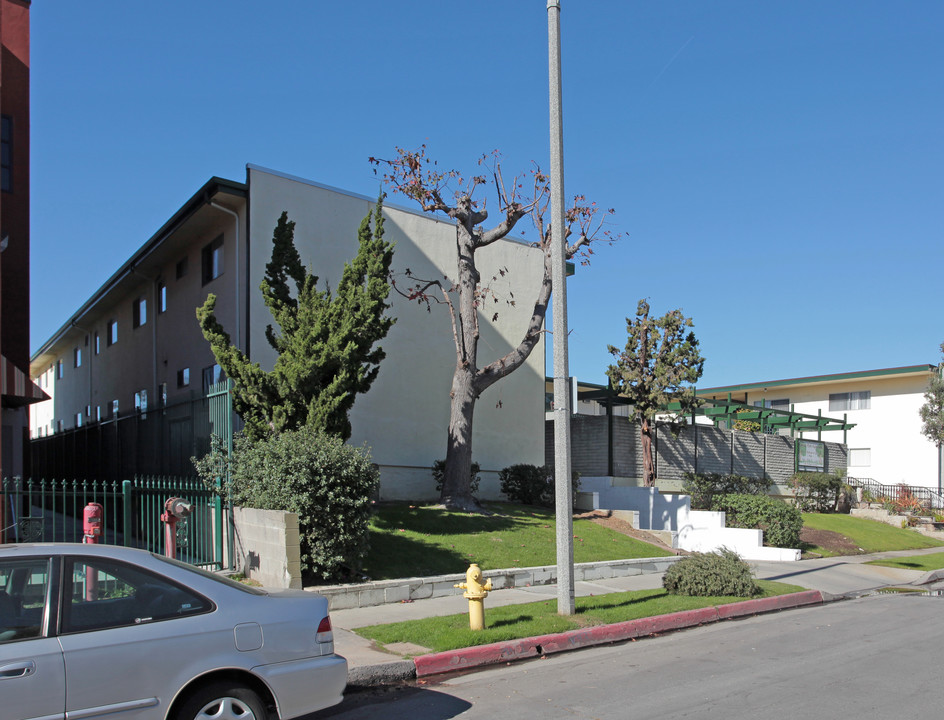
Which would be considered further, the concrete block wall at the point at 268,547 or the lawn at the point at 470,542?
the lawn at the point at 470,542

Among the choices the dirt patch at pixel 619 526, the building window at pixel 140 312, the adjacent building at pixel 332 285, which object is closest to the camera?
the adjacent building at pixel 332 285

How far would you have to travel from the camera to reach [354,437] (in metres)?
19.1

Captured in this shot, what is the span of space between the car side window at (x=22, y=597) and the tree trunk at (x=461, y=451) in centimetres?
1286

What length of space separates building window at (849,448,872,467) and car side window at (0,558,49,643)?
42893 millimetres

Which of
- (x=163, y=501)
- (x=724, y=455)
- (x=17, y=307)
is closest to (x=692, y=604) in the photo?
(x=163, y=501)

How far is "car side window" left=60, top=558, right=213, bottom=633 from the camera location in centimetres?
475

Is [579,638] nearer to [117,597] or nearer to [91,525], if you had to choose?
[91,525]

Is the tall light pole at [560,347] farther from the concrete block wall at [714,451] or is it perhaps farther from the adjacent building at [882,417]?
the adjacent building at [882,417]

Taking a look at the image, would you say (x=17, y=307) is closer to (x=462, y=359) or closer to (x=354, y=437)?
(x=354, y=437)

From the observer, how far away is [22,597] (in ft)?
15.4

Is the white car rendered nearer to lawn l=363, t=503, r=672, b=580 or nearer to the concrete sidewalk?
the concrete sidewalk

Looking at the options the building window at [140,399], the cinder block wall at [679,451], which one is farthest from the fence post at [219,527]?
the cinder block wall at [679,451]

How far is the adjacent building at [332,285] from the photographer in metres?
17.8

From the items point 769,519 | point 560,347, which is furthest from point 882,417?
point 560,347
